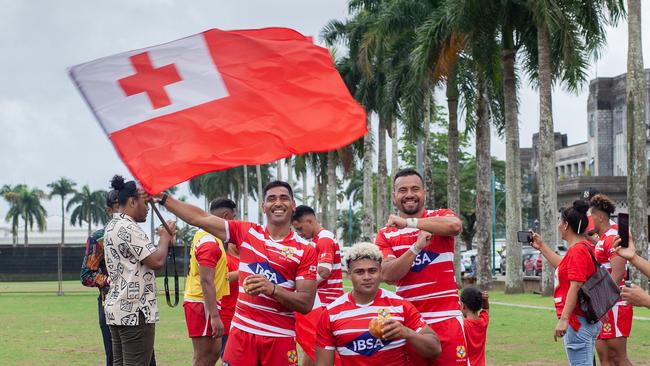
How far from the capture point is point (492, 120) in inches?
1692

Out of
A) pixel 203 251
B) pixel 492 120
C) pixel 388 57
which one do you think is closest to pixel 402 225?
pixel 203 251

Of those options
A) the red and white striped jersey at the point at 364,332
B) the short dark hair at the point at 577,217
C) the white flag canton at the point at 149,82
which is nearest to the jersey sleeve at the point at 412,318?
the red and white striped jersey at the point at 364,332

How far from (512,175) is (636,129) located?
9.08m

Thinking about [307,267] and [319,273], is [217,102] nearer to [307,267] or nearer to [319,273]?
[307,267]

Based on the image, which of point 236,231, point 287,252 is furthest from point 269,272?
point 236,231

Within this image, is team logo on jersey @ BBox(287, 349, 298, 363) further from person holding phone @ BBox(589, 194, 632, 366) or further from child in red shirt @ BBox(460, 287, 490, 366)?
person holding phone @ BBox(589, 194, 632, 366)

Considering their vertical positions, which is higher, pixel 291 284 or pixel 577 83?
pixel 577 83

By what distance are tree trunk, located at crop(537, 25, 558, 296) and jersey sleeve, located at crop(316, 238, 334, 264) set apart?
23217mm

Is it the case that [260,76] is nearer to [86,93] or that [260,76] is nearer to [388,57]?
[86,93]

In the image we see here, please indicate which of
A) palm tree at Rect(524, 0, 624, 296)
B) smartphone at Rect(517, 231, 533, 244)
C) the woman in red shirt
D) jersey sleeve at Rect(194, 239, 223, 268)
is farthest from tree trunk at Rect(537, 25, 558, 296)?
the woman in red shirt

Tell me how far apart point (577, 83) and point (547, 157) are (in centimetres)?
Answer: 387

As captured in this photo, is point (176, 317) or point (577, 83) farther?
point (577, 83)

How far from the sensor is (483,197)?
126ft

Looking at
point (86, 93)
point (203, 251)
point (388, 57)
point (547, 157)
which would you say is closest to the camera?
point (86, 93)
